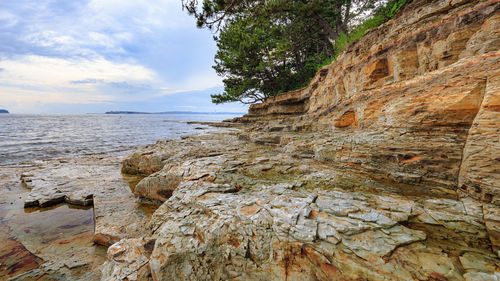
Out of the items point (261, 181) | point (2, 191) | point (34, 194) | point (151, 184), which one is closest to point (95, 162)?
point (2, 191)

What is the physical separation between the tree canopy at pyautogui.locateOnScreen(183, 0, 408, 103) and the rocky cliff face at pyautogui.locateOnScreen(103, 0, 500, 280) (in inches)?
312

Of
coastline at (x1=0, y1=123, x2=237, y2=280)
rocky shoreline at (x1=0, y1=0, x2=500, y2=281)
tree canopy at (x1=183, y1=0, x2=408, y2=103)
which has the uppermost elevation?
tree canopy at (x1=183, y1=0, x2=408, y2=103)

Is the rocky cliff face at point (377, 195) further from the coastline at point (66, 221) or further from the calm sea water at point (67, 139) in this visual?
the calm sea water at point (67, 139)

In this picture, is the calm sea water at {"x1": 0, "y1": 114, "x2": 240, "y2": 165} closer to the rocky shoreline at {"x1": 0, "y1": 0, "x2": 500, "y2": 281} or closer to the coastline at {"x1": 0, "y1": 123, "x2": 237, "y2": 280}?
the coastline at {"x1": 0, "y1": 123, "x2": 237, "y2": 280}

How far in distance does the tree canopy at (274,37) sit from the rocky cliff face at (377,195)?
7.92 metres

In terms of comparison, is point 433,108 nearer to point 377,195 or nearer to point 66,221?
point 377,195

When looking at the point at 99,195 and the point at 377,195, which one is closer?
the point at 377,195

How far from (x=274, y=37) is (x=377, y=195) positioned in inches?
858

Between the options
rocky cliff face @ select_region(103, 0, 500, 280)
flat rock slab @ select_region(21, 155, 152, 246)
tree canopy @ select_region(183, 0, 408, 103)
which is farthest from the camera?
tree canopy @ select_region(183, 0, 408, 103)

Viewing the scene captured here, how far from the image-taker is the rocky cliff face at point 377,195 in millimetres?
1736

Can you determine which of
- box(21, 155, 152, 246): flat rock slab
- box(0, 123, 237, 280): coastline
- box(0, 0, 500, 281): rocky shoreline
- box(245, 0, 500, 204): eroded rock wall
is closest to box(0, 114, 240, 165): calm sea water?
box(21, 155, 152, 246): flat rock slab

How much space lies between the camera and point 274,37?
20.5m

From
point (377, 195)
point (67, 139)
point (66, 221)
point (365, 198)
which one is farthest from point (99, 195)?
point (67, 139)

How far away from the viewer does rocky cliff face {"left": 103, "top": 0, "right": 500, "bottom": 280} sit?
5.70ft
